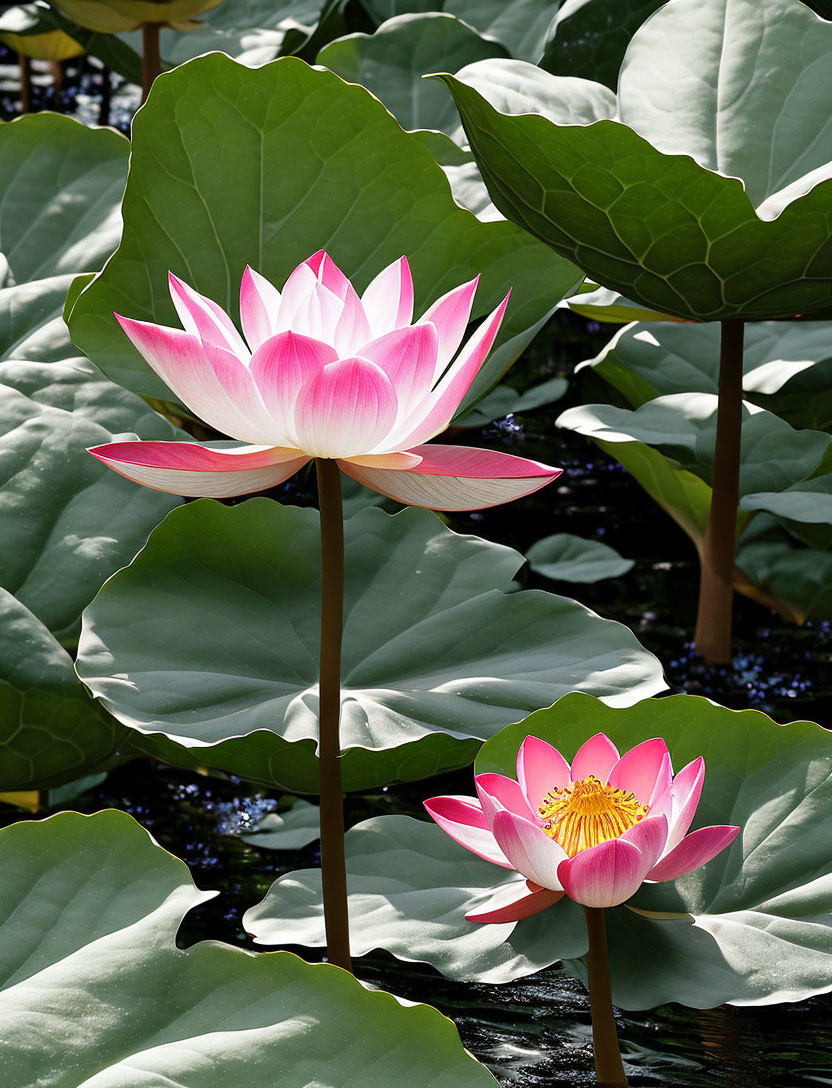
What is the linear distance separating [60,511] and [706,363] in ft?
2.70

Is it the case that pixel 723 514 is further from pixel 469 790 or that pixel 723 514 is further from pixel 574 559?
pixel 469 790

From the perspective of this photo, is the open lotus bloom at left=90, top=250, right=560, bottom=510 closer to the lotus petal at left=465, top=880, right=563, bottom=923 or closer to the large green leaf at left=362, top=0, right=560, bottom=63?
the lotus petal at left=465, top=880, right=563, bottom=923

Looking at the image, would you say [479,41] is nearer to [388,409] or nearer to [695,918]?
[388,409]

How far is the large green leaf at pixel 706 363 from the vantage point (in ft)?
4.59

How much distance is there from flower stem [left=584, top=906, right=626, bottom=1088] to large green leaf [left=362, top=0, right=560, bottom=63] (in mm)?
1675

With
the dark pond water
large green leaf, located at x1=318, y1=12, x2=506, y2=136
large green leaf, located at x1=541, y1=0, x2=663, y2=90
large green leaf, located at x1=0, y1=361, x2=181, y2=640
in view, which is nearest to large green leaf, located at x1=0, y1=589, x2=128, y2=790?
large green leaf, located at x1=0, y1=361, x2=181, y2=640

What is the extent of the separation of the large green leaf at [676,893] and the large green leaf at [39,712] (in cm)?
22

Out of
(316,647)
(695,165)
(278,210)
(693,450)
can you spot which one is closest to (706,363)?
(693,450)

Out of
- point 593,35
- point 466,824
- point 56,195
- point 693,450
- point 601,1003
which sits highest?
point 593,35

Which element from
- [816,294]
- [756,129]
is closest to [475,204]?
[756,129]

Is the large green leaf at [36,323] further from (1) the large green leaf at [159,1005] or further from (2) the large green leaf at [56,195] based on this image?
(1) the large green leaf at [159,1005]

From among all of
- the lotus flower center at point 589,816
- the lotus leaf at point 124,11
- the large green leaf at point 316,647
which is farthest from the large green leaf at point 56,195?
the lotus flower center at point 589,816

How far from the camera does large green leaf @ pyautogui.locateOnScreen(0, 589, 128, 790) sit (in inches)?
34.3

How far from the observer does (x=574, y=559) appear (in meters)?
1.46
